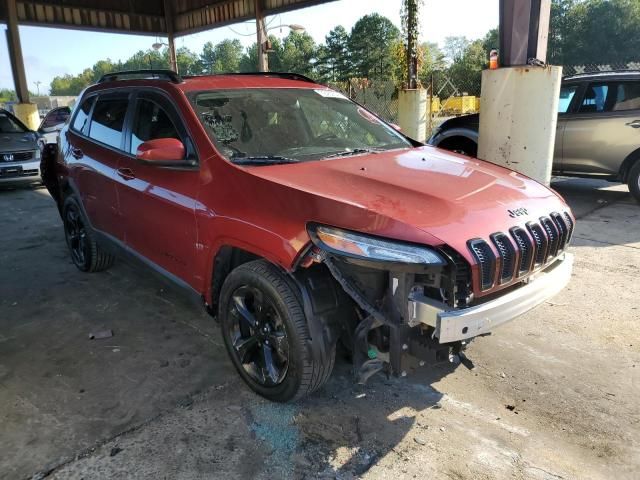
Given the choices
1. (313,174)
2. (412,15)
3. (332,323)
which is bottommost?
(332,323)

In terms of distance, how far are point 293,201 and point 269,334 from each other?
78cm

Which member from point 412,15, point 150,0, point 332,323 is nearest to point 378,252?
point 332,323

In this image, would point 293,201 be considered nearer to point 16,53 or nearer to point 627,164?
point 627,164

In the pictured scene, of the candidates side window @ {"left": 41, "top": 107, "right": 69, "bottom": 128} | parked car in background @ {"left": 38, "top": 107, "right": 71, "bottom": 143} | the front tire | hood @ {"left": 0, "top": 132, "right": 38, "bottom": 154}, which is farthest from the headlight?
side window @ {"left": 41, "top": 107, "right": 69, "bottom": 128}

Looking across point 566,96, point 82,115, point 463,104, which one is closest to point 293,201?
point 82,115

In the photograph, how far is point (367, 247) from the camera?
93.4 inches

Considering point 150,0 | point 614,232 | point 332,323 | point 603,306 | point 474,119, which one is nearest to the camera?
point 332,323

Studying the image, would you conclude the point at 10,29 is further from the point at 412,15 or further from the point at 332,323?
the point at 332,323

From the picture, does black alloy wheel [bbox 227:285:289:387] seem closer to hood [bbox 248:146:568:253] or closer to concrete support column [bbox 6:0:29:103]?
hood [bbox 248:146:568:253]

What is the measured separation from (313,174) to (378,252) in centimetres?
79

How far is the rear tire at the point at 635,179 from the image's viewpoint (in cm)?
729

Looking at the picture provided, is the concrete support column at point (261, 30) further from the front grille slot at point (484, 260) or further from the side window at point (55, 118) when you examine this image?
the front grille slot at point (484, 260)

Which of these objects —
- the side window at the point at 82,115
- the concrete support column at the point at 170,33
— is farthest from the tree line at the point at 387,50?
the side window at the point at 82,115

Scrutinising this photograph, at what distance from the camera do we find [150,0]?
19625 millimetres
